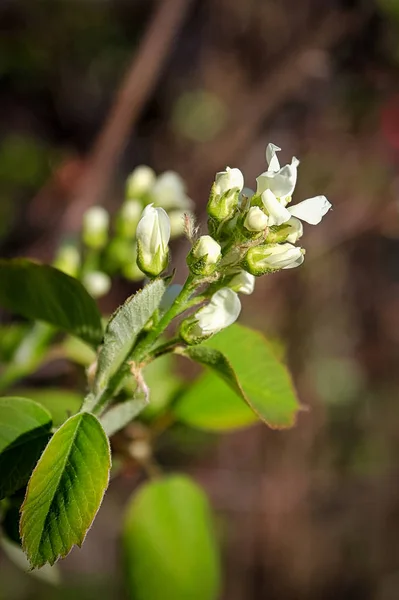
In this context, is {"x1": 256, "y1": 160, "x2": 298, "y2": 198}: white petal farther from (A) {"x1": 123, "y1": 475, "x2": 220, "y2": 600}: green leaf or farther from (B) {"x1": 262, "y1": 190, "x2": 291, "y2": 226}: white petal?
(A) {"x1": 123, "y1": 475, "x2": 220, "y2": 600}: green leaf

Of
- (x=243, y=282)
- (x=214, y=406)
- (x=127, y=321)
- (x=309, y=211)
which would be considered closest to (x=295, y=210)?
(x=309, y=211)

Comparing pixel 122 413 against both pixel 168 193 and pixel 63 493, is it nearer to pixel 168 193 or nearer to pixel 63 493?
pixel 63 493

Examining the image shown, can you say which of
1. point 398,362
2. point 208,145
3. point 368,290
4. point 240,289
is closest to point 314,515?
point 398,362

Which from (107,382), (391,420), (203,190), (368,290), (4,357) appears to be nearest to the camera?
(107,382)

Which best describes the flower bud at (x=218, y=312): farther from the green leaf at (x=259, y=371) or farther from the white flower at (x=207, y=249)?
the green leaf at (x=259, y=371)

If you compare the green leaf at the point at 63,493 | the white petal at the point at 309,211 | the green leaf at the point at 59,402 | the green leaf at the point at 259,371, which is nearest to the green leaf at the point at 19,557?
the green leaf at the point at 59,402

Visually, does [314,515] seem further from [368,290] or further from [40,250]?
[40,250]
